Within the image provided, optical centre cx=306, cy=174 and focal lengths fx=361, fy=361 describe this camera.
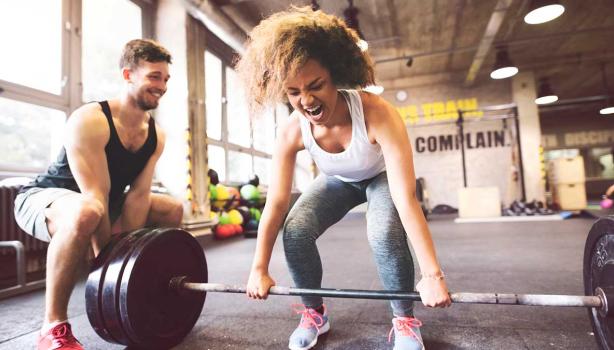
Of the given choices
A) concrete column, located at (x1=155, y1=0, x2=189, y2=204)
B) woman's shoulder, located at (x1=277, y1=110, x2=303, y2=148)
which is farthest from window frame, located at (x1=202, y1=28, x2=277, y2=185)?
woman's shoulder, located at (x1=277, y1=110, x2=303, y2=148)

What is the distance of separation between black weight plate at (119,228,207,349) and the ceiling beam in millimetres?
5058

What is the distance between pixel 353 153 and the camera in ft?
3.94

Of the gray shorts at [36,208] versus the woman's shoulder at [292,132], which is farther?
the gray shorts at [36,208]

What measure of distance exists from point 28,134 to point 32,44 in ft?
2.45

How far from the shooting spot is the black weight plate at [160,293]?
45.7 inches

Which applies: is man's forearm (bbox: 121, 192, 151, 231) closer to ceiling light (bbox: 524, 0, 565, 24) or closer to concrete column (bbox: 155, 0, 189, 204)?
concrete column (bbox: 155, 0, 189, 204)

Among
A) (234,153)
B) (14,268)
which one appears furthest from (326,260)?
(234,153)

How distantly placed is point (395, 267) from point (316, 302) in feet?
1.28

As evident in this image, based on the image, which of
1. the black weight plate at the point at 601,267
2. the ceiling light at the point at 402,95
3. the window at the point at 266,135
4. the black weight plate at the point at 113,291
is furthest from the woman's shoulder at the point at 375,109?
the ceiling light at the point at 402,95

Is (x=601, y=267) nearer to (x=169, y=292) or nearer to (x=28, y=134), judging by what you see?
(x=169, y=292)

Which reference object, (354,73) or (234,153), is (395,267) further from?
(234,153)

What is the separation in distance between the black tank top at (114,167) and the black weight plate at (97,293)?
0.48m

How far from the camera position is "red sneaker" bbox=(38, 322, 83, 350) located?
1158 mm

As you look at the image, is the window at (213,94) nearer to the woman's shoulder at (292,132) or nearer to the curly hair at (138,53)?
the curly hair at (138,53)
